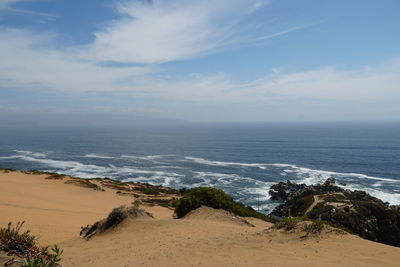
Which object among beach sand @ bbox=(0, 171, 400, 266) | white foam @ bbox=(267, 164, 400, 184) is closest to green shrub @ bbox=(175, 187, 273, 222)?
beach sand @ bbox=(0, 171, 400, 266)

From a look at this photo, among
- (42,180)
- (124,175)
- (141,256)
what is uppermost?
(141,256)

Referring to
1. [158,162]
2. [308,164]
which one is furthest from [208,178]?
[308,164]

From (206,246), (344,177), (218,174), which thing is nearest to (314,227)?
(206,246)

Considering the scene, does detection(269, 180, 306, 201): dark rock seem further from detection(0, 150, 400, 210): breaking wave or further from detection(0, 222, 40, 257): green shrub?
detection(0, 222, 40, 257): green shrub

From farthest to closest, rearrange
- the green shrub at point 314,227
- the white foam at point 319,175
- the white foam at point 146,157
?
the white foam at point 146,157, the white foam at point 319,175, the green shrub at point 314,227

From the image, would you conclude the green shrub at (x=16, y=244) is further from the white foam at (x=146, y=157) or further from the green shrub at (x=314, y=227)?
the white foam at (x=146, y=157)

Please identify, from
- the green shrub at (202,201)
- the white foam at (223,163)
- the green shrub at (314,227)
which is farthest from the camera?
the white foam at (223,163)

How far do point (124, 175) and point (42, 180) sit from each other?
23.7 m

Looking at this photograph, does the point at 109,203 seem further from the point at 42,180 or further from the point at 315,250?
the point at 315,250

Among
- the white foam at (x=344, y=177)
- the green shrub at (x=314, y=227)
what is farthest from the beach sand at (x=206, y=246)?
the white foam at (x=344, y=177)

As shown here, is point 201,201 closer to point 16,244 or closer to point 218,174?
point 16,244

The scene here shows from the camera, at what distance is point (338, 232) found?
30.7 feet

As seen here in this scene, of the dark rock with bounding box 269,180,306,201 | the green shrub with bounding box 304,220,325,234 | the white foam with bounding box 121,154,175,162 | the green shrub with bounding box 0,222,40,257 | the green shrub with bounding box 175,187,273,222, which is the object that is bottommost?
the dark rock with bounding box 269,180,306,201

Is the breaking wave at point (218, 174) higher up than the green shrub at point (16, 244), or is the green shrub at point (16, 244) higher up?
the green shrub at point (16, 244)
